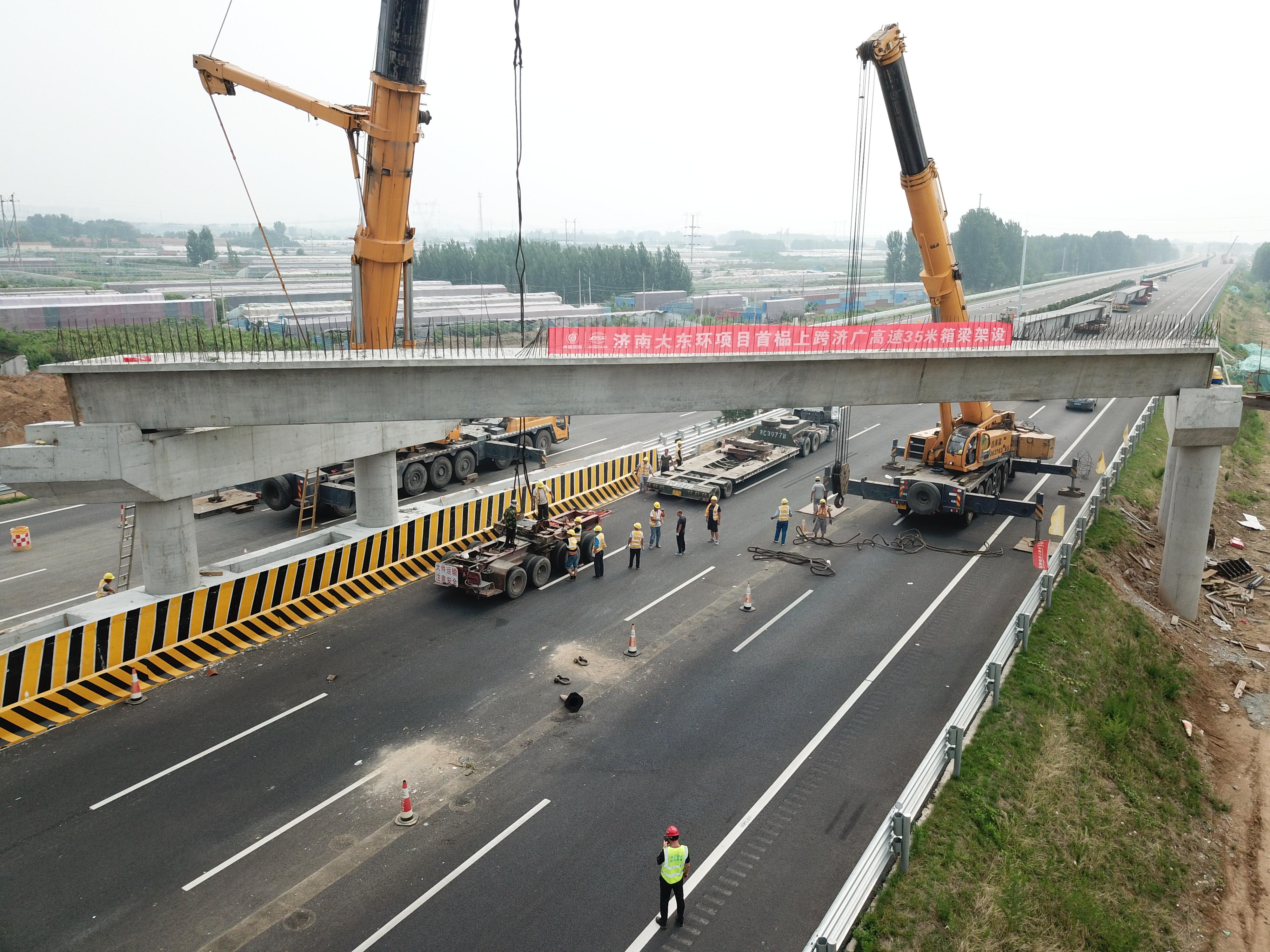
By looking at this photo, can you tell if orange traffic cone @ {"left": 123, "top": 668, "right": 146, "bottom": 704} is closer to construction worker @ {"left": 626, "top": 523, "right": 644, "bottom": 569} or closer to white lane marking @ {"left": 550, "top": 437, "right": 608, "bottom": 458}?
construction worker @ {"left": 626, "top": 523, "right": 644, "bottom": 569}

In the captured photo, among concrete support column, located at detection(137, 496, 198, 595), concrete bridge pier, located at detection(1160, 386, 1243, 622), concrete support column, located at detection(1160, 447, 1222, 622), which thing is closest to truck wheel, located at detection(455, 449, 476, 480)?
concrete support column, located at detection(137, 496, 198, 595)

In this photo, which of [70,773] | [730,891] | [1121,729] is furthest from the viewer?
[1121,729]

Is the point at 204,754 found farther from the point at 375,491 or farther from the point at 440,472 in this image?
the point at 440,472

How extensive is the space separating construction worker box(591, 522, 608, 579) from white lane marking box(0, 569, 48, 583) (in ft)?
50.0

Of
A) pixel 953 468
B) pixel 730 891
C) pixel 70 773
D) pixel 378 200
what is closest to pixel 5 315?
pixel 378 200

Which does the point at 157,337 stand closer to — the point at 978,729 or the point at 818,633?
the point at 818,633

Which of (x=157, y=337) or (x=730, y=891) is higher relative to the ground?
(x=157, y=337)

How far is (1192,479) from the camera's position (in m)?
22.4

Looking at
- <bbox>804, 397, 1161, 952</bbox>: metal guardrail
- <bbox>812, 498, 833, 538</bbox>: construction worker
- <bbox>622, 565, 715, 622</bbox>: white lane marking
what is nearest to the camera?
<bbox>804, 397, 1161, 952</bbox>: metal guardrail

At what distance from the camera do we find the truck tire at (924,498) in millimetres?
26719

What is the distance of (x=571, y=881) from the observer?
38.3ft

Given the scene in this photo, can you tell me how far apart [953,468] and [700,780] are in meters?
17.9

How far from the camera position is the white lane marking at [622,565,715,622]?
67.7ft

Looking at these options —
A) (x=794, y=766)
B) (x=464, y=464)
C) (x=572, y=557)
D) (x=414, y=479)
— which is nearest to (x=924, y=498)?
(x=572, y=557)
